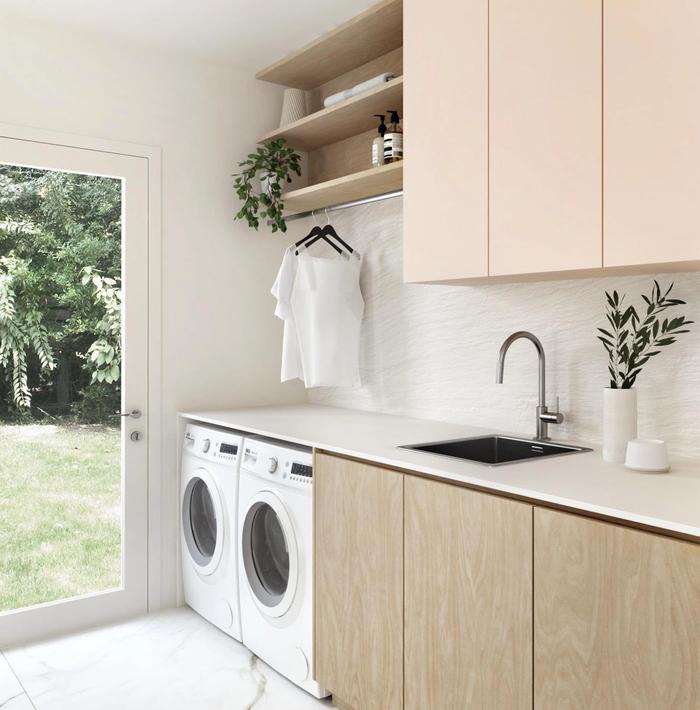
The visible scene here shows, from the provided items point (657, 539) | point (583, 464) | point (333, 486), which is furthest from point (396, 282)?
point (657, 539)

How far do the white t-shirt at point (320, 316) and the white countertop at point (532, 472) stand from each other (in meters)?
0.30

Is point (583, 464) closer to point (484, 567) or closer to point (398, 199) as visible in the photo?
point (484, 567)

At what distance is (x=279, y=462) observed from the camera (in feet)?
8.24

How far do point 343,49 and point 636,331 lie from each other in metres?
1.67

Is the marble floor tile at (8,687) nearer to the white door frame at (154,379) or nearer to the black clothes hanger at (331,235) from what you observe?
the white door frame at (154,379)

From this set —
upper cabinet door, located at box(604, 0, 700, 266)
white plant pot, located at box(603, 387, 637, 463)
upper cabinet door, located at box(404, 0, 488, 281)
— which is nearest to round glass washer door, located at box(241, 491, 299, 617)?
upper cabinet door, located at box(404, 0, 488, 281)

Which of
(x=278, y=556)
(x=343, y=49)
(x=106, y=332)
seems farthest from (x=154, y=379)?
(x=343, y=49)

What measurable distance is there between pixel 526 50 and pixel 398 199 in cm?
115

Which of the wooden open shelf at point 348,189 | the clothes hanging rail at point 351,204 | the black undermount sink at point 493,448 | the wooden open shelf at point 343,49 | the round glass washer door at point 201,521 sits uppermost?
the wooden open shelf at point 343,49

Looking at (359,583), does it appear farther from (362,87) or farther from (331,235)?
(362,87)

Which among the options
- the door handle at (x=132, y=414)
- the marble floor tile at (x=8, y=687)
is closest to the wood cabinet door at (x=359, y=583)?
the marble floor tile at (x=8, y=687)

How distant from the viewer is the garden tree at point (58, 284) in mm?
2830

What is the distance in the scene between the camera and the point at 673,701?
1368mm

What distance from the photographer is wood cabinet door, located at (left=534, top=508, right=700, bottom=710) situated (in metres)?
1.36
